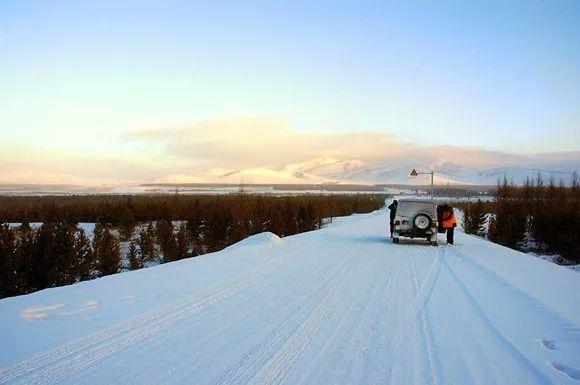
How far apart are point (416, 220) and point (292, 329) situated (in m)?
15.7

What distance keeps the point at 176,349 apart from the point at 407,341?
9.73 ft

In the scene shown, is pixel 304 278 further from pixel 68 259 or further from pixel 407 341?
pixel 68 259

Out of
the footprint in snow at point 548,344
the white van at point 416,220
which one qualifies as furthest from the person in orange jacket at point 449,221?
the footprint in snow at point 548,344

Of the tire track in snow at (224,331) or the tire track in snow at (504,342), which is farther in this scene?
the tire track in snow at (504,342)

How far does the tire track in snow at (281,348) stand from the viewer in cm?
532

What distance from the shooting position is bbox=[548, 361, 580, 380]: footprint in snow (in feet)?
18.5

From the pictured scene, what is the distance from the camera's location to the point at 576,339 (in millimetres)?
7117

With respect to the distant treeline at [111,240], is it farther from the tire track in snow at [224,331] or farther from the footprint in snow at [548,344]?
the footprint in snow at [548,344]

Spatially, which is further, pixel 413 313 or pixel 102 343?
pixel 413 313

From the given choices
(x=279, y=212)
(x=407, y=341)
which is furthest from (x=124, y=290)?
(x=279, y=212)

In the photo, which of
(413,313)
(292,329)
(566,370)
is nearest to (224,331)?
(292,329)

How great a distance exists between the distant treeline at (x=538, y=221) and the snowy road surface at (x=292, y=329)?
25918mm

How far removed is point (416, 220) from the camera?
22000 millimetres

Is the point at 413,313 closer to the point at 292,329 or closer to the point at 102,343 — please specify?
the point at 292,329
